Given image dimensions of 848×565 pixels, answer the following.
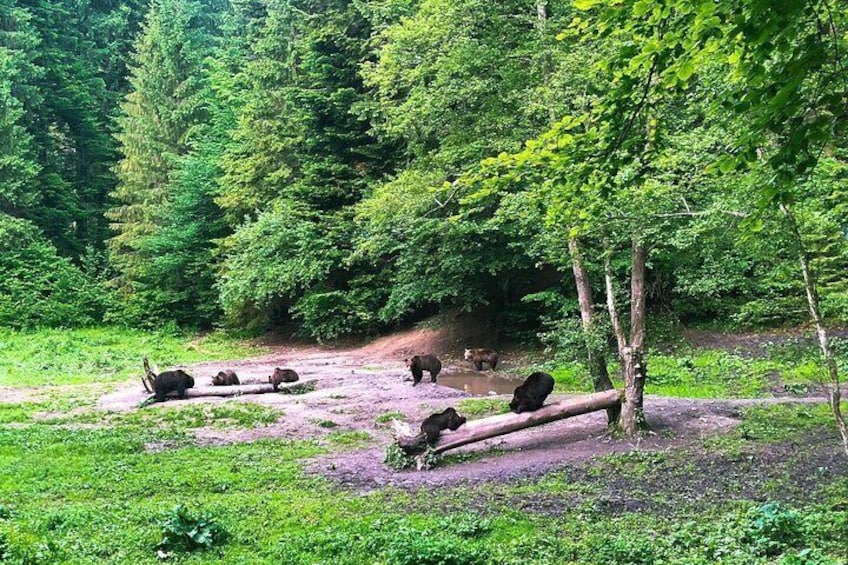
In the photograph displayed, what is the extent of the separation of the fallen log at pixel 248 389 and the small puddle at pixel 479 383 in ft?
11.8

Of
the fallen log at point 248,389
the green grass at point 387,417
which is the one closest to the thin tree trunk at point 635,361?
the green grass at point 387,417

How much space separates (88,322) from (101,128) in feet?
47.8

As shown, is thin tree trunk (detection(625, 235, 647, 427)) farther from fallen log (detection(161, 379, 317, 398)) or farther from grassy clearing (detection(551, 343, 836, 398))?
fallen log (detection(161, 379, 317, 398))

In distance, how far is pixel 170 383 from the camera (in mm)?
15547

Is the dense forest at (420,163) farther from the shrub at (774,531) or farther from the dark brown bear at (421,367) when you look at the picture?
the dark brown bear at (421,367)

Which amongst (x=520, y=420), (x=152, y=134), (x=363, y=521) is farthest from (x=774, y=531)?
(x=152, y=134)

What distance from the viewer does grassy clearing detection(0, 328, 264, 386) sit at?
2010cm

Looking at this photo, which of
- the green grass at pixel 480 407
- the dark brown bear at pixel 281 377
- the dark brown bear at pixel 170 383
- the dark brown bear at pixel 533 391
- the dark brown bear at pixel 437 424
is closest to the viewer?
the dark brown bear at pixel 437 424

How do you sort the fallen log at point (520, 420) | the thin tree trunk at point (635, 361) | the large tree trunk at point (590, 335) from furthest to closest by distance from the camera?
the large tree trunk at point (590, 335) < the thin tree trunk at point (635, 361) < the fallen log at point (520, 420)

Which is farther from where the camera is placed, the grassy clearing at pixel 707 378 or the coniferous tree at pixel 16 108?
the coniferous tree at pixel 16 108

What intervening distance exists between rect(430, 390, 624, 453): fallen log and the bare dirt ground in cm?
31


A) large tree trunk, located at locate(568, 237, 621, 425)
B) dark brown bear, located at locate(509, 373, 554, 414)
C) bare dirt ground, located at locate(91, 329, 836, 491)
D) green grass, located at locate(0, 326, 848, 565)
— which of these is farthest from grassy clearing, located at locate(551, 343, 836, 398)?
dark brown bear, located at locate(509, 373, 554, 414)

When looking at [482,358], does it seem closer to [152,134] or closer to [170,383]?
[170,383]

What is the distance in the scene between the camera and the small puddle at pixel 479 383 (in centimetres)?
1705
